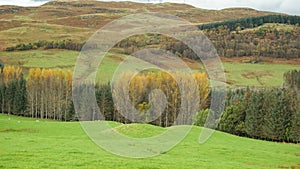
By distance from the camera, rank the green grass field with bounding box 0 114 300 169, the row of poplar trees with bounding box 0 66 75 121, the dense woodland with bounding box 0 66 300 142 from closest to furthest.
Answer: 1. the green grass field with bounding box 0 114 300 169
2. the dense woodland with bounding box 0 66 300 142
3. the row of poplar trees with bounding box 0 66 75 121

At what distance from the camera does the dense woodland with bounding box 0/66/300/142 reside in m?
73.1

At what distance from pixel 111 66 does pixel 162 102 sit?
92352 millimetres

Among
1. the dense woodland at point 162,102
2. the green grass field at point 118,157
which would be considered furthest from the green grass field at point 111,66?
the green grass field at point 118,157

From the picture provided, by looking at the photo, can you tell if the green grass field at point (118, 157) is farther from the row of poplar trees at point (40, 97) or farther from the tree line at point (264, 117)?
the row of poplar trees at point (40, 97)

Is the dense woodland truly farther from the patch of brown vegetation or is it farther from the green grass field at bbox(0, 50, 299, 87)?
the patch of brown vegetation

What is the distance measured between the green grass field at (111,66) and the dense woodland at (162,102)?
1603 inches

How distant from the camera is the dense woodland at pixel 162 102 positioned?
7312cm

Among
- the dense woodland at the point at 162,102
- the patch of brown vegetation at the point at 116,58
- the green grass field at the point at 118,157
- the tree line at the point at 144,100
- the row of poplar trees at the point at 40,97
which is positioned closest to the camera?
the green grass field at the point at 118,157

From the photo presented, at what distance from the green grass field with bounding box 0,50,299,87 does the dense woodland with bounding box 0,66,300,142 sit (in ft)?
134

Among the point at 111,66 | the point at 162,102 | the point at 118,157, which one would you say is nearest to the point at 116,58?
the point at 111,66

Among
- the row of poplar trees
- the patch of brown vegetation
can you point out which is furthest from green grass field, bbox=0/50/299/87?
the row of poplar trees

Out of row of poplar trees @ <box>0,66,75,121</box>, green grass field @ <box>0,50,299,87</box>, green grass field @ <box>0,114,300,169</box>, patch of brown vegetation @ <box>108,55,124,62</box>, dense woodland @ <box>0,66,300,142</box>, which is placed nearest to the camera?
green grass field @ <box>0,114,300,169</box>

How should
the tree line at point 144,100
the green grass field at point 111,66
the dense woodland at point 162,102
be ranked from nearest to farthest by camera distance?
1. the dense woodland at point 162,102
2. the tree line at point 144,100
3. the green grass field at point 111,66

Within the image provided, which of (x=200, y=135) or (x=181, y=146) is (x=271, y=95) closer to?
(x=200, y=135)
